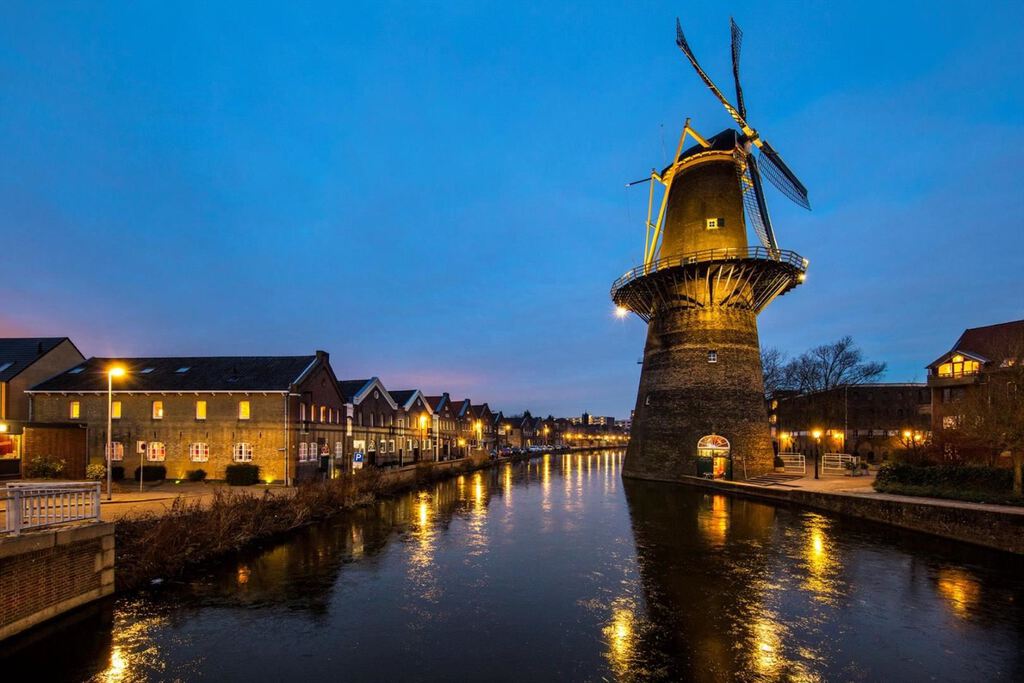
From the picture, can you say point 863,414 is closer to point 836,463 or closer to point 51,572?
point 836,463

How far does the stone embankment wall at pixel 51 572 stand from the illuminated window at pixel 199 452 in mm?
20521

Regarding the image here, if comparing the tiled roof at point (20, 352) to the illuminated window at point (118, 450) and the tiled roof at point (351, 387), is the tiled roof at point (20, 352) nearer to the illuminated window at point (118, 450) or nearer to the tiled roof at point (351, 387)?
the illuminated window at point (118, 450)

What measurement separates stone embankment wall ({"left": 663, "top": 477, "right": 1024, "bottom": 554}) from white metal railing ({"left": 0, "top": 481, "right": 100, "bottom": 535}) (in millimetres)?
27097

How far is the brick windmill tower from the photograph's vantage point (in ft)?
124

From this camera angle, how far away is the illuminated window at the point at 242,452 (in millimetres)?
31547

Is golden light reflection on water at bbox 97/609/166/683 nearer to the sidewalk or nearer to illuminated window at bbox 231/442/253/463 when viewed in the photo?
A: the sidewalk

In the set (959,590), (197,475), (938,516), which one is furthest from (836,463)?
(197,475)

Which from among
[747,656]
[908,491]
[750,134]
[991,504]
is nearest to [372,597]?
[747,656]

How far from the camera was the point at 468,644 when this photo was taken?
1062 centimetres

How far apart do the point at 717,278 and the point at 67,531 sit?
37036mm

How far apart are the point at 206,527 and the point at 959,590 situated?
70.7 feet

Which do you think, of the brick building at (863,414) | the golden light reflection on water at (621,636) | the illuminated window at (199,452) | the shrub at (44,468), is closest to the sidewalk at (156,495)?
the illuminated window at (199,452)

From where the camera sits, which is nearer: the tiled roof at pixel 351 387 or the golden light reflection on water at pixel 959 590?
the golden light reflection on water at pixel 959 590

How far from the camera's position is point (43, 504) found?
12.5m
